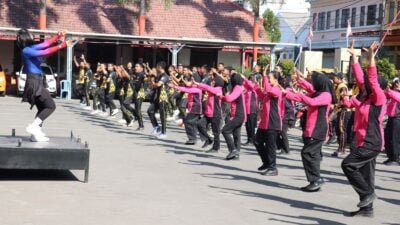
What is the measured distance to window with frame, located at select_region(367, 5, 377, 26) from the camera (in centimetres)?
4888

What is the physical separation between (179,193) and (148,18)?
98.8 ft

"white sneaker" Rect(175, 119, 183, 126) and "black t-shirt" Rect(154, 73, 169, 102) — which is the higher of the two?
"black t-shirt" Rect(154, 73, 169, 102)

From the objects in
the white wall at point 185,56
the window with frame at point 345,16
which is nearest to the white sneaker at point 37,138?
the white wall at point 185,56

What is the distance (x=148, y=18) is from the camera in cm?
3872

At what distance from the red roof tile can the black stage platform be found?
87.9 feet

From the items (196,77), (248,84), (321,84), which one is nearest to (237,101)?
(248,84)

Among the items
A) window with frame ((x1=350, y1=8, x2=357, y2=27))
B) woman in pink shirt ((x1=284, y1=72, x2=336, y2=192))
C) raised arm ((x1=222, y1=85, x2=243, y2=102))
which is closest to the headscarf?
woman in pink shirt ((x1=284, y1=72, x2=336, y2=192))

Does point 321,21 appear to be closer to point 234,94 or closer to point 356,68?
point 234,94

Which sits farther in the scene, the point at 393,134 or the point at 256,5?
the point at 256,5

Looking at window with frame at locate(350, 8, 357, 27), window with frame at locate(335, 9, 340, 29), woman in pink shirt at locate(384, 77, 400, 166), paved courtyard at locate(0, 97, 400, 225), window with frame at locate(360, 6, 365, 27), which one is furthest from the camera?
window with frame at locate(335, 9, 340, 29)

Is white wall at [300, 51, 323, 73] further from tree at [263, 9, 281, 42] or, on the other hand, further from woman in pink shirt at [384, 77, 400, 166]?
woman in pink shirt at [384, 77, 400, 166]

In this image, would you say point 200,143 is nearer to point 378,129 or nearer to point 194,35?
point 378,129

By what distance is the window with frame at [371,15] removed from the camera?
160 ft

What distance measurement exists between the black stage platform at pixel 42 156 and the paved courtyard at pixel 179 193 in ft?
0.90
